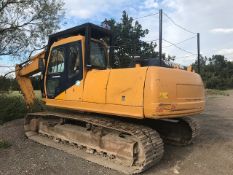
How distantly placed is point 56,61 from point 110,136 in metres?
2.70

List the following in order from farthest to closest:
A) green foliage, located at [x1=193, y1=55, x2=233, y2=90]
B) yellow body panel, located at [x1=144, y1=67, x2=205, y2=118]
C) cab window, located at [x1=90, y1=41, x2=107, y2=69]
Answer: green foliage, located at [x1=193, y1=55, x2=233, y2=90]
cab window, located at [x1=90, y1=41, x2=107, y2=69]
yellow body panel, located at [x1=144, y1=67, x2=205, y2=118]

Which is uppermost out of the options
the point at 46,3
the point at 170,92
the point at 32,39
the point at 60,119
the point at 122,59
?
the point at 46,3

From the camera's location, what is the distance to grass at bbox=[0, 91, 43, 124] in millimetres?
11523

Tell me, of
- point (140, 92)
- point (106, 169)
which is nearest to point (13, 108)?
point (106, 169)

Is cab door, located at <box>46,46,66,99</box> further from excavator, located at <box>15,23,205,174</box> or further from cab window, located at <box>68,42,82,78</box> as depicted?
cab window, located at <box>68,42,82,78</box>

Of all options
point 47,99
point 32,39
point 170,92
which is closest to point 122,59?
point 47,99

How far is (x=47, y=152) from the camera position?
315 inches

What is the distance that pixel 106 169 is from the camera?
22.4 ft

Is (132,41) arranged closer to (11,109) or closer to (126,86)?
(11,109)

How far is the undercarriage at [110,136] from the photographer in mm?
6750

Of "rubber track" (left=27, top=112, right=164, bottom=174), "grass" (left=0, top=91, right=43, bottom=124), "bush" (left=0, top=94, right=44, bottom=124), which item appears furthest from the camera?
"bush" (left=0, top=94, right=44, bottom=124)

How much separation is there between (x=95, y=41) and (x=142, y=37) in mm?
9613

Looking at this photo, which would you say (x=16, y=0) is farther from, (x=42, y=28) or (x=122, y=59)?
(x=122, y=59)

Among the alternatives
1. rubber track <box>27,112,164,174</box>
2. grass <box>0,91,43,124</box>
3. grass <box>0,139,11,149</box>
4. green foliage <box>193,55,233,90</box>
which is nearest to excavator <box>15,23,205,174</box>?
rubber track <box>27,112,164,174</box>
